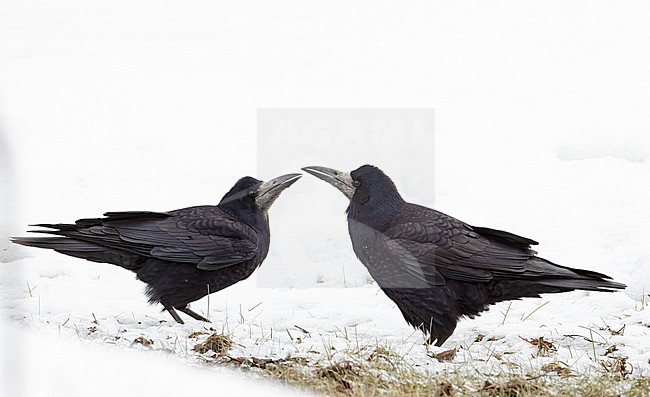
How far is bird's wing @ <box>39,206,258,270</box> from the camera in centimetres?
465

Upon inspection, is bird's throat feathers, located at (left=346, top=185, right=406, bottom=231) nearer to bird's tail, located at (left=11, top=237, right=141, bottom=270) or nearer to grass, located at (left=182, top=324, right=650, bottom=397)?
grass, located at (left=182, top=324, right=650, bottom=397)

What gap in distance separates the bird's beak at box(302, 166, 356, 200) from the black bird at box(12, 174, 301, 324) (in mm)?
514

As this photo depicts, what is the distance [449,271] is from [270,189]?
1.08 meters

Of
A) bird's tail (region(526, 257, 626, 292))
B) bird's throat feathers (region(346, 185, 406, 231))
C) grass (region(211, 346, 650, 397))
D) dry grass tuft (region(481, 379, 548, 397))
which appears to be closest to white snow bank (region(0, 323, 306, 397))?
grass (region(211, 346, 650, 397))

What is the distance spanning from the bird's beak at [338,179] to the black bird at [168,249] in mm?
514

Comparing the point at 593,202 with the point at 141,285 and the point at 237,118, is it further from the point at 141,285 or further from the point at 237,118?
the point at 141,285

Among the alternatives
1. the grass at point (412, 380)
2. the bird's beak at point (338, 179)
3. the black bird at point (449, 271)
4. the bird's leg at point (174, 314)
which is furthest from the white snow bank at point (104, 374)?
the bird's beak at point (338, 179)

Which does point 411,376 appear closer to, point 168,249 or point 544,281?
point 544,281

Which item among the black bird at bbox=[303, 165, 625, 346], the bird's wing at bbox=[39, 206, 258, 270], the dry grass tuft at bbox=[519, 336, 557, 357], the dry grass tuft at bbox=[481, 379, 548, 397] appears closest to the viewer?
the dry grass tuft at bbox=[481, 379, 548, 397]

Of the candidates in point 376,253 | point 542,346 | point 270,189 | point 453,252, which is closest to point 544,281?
point 542,346

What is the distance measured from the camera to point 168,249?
184 inches

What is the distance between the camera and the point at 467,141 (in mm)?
5992

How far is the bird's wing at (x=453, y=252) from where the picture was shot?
4.56 meters

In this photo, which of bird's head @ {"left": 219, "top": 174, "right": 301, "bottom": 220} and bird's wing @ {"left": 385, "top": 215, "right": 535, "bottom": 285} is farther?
bird's head @ {"left": 219, "top": 174, "right": 301, "bottom": 220}
